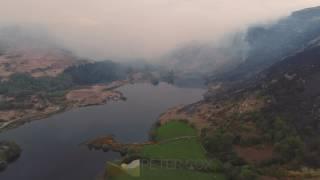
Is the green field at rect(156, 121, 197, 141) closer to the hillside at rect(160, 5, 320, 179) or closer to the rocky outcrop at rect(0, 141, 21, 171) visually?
the hillside at rect(160, 5, 320, 179)

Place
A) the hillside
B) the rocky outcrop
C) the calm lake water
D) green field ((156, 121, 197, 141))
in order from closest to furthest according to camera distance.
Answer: the hillside
the calm lake water
the rocky outcrop
green field ((156, 121, 197, 141))

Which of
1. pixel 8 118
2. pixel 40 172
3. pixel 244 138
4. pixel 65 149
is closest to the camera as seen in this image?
pixel 40 172

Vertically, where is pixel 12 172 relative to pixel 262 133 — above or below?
below

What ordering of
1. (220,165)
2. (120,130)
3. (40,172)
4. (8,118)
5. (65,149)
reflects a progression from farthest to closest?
(8,118)
(120,130)
(65,149)
(40,172)
(220,165)

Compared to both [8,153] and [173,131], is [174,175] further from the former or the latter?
[8,153]

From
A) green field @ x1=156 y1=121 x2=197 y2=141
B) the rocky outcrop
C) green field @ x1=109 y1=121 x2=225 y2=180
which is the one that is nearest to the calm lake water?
the rocky outcrop

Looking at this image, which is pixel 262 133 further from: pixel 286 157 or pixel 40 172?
pixel 40 172

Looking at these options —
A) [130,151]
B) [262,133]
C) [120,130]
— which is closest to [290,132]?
[262,133]

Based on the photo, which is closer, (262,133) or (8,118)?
(262,133)

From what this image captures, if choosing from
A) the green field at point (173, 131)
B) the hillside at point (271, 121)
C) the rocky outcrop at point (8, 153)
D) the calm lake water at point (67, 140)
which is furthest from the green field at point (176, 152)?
the rocky outcrop at point (8, 153)
